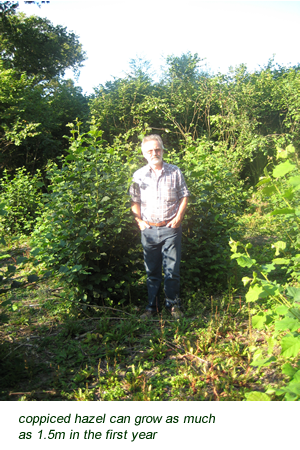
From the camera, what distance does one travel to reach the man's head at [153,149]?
3.32m

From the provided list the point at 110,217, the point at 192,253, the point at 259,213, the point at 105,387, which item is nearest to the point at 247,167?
the point at 259,213

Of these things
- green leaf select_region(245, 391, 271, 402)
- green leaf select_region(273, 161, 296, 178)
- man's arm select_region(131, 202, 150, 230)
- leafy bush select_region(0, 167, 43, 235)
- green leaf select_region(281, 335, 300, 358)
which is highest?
leafy bush select_region(0, 167, 43, 235)

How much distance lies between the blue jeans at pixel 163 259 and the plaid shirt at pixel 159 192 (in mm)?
151

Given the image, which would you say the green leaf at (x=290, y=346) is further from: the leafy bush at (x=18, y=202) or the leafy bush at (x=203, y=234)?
the leafy bush at (x=18, y=202)

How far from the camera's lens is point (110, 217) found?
352 cm

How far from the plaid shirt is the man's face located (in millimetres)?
103

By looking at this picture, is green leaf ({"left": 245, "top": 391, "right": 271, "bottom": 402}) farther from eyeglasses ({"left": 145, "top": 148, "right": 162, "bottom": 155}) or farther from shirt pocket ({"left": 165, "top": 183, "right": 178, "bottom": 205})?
eyeglasses ({"left": 145, "top": 148, "right": 162, "bottom": 155})

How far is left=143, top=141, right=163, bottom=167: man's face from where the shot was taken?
3.33 m

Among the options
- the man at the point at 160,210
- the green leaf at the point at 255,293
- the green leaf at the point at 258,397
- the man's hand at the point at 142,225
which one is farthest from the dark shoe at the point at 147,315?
the green leaf at the point at 258,397

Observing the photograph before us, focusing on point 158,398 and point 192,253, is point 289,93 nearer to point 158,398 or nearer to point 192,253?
point 192,253

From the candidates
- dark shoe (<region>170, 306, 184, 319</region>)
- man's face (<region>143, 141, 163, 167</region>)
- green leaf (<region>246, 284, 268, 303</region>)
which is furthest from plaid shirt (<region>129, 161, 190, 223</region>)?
green leaf (<region>246, 284, 268, 303</region>)

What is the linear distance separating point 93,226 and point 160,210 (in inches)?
27.1

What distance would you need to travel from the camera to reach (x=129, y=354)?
116 inches

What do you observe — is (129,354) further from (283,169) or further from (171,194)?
(283,169)
